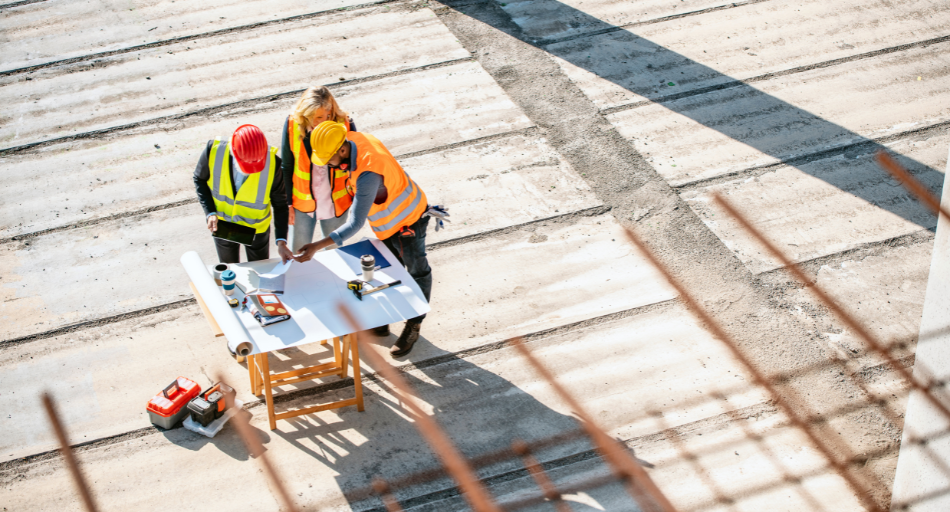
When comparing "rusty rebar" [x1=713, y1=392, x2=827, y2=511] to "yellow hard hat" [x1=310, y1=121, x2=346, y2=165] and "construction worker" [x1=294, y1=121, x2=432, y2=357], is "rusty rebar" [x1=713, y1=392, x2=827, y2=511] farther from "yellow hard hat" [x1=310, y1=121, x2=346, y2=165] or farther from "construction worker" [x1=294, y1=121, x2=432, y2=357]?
"yellow hard hat" [x1=310, y1=121, x2=346, y2=165]

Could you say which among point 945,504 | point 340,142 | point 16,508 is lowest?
point 16,508

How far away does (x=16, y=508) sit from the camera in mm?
5055

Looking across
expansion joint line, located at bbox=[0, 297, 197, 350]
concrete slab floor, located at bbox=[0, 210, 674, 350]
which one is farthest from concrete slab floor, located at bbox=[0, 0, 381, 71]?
expansion joint line, located at bbox=[0, 297, 197, 350]

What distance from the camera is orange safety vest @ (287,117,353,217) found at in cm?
546

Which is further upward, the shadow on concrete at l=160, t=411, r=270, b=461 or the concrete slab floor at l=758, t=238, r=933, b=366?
the concrete slab floor at l=758, t=238, r=933, b=366

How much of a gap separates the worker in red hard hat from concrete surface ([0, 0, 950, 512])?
1.14 metres

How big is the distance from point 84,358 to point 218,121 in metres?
3.11

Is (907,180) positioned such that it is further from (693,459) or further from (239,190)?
(239,190)

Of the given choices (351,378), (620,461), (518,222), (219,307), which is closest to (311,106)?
(219,307)

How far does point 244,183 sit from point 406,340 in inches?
63.0

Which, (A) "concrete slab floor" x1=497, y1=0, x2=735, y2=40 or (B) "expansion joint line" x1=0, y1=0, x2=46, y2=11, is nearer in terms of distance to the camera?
(A) "concrete slab floor" x1=497, y1=0, x2=735, y2=40

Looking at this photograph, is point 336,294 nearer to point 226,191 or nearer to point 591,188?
point 226,191

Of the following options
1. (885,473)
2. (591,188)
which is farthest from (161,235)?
(885,473)

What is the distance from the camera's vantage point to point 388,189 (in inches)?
205
